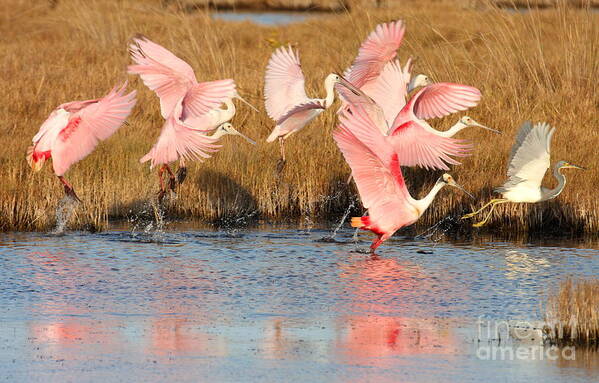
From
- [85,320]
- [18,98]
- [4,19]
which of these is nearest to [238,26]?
[4,19]

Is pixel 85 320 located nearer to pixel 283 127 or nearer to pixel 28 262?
pixel 28 262

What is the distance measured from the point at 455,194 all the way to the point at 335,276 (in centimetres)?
297

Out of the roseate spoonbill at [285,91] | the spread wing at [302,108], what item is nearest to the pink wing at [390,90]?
the spread wing at [302,108]

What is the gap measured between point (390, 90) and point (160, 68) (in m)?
2.41

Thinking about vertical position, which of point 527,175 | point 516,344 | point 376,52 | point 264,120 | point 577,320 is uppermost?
point 376,52

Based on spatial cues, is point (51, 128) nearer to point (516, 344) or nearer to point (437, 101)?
point (437, 101)

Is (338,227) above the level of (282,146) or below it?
below

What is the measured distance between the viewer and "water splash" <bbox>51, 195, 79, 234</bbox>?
10.7m

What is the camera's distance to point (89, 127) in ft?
34.0

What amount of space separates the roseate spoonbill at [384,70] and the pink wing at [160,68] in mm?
1796

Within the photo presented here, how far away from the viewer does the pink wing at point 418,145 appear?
10.6 m

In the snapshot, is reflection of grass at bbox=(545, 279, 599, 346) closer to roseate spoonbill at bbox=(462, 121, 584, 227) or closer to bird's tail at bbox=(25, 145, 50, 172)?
roseate spoonbill at bbox=(462, 121, 584, 227)

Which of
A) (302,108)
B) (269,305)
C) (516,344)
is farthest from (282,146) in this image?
(516,344)

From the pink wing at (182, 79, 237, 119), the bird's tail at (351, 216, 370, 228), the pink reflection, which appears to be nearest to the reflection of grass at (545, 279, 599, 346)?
the pink reflection
